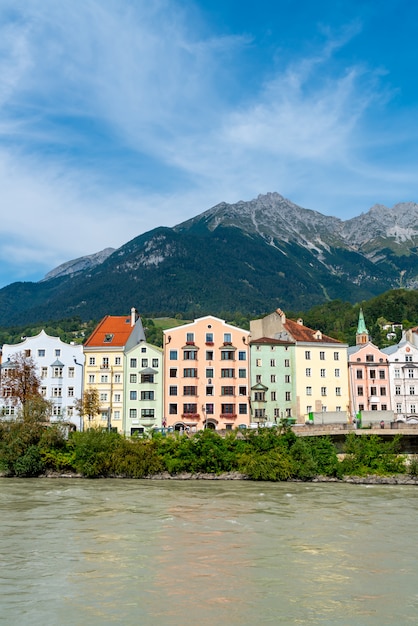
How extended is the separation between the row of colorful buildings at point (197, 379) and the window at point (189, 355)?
0.97 ft

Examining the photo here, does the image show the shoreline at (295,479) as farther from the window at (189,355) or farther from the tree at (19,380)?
the window at (189,355)

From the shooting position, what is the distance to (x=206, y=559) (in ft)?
88.0

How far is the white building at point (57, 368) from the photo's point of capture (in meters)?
82.6

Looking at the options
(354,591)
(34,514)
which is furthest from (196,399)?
(354,591)

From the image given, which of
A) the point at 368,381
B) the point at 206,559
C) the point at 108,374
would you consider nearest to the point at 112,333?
the point at 108,374

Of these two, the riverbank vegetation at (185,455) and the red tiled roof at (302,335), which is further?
the red tiled roof at (302,335)

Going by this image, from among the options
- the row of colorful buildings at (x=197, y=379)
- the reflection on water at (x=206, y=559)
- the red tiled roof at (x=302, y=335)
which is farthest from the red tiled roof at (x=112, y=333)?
the reflection on water at (x=206, y=559)

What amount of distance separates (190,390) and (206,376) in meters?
2.89

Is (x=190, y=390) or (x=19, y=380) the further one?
(x=190, y=390)

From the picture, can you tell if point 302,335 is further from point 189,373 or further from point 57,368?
point 57,368

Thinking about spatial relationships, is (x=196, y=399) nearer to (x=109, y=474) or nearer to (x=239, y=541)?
(x=109, y=474)

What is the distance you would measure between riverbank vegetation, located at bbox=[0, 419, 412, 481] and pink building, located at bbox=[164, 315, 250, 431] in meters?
20.3

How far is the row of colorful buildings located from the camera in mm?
81750

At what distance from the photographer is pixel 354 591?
22.4m
